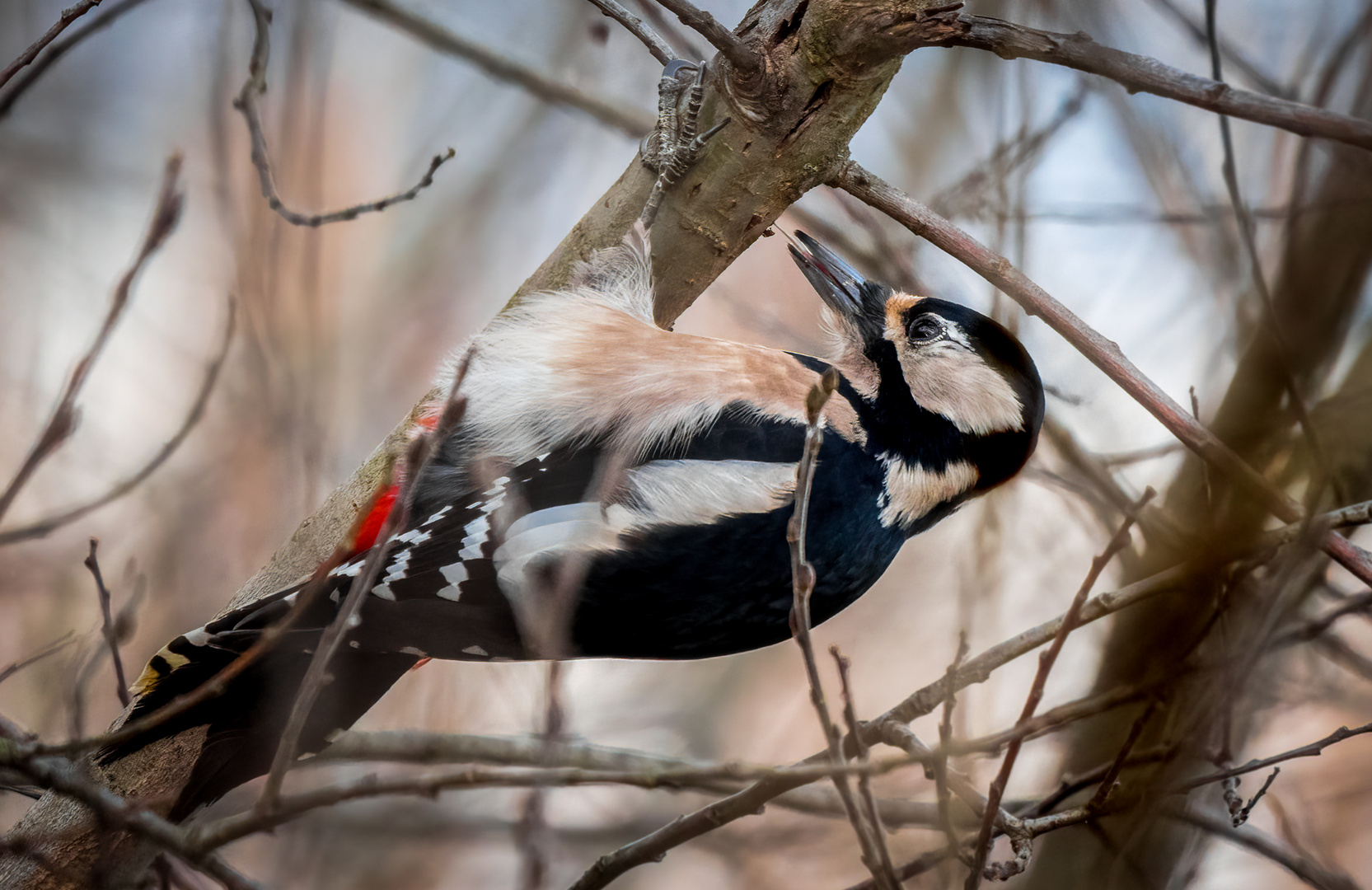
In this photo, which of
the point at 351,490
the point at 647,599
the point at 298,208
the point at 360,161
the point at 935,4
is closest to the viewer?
the point at 935,4

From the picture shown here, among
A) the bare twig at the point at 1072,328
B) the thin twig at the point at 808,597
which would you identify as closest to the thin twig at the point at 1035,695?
the thin twig at the point at 808,597

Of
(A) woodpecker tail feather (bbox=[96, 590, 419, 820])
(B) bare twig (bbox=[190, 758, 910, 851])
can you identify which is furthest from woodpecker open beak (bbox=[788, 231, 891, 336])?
(B) bare twig (bbox=[190, 758, 910, 851])

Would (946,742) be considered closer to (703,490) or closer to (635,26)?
(703,490)

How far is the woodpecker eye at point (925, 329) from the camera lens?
2494 millimetres

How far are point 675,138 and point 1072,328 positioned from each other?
93cm

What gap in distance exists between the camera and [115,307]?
1.29m

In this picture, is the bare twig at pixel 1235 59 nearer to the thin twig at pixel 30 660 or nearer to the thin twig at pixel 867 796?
the thin twig at pixel 867 796

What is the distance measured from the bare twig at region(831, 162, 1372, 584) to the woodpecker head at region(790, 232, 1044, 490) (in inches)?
14.5

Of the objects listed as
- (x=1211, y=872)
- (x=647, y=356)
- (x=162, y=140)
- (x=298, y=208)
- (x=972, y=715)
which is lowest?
(x=1211, y=872)

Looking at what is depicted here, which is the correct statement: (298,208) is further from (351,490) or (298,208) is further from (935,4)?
(935,4)

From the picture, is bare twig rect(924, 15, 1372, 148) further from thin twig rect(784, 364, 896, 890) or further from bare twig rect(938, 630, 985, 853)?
bare twig rect(938, 630, 985, 853)

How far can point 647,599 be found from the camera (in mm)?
2051

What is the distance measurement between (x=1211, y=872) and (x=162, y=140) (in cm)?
564

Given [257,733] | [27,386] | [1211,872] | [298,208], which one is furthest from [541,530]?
[298,208]
